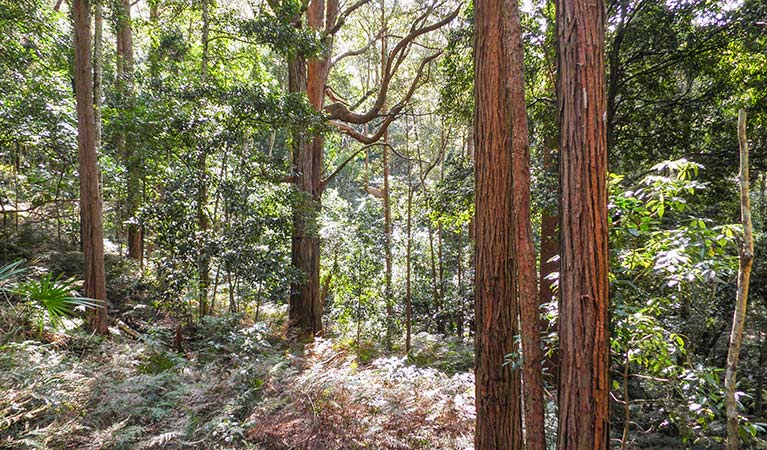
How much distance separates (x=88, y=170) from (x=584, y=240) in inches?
225

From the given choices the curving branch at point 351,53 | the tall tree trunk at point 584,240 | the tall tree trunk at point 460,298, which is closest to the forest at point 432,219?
the tall tree trunk at point 584,240

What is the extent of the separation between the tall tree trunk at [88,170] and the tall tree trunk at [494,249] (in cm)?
476

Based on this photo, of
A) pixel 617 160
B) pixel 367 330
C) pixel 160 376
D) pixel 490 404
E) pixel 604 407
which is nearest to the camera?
pixel 604 407

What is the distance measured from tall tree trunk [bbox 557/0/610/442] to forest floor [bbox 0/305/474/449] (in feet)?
5.53

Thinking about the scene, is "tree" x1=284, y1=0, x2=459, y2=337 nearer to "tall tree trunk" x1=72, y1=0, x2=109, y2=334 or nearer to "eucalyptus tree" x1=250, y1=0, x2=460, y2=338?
"eucalyptus tree" x1=250, y1=0, x2=460, y2=338

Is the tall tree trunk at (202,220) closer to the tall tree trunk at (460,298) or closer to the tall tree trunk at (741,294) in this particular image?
the tall tree trunk at (741,294)

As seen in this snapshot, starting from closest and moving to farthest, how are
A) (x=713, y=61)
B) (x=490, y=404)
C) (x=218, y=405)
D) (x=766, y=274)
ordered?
(x=490, y=404) < (x=218, y=405) < (x=713, y=61) < (x=766, y=274)

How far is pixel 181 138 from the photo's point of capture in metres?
6.01

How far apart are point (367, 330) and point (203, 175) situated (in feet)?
22.5

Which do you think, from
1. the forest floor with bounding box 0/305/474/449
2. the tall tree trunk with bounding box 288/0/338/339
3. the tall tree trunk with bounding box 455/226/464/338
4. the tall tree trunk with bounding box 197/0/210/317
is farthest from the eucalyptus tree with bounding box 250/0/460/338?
the tall tree trunk with bounding box 455/226/464/338

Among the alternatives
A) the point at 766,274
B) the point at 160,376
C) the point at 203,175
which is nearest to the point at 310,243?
the point at 203,175

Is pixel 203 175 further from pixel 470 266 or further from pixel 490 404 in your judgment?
pixel 470 266

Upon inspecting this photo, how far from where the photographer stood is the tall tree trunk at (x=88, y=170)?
4820 millimetres

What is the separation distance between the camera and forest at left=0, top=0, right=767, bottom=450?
2242mm
